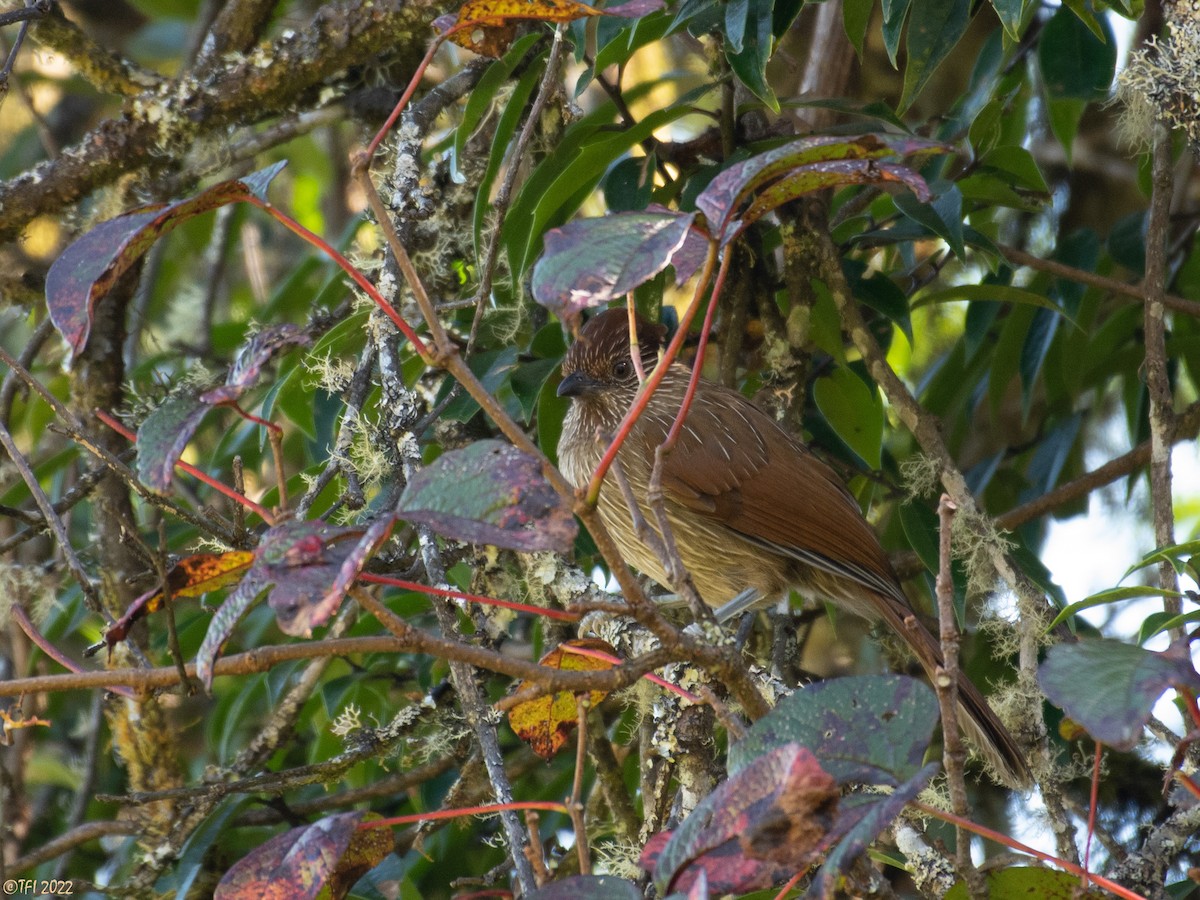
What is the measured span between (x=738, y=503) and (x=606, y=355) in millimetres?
625

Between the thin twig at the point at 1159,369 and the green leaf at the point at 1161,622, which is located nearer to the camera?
the green leaf at the point at 1161,622

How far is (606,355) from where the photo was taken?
3760 mm

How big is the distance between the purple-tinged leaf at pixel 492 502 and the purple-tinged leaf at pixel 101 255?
0.42 metres

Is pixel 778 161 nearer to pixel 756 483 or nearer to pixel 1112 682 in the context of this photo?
pixel 1112 682

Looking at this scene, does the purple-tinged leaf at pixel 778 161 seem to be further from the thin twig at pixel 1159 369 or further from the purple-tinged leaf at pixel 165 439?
the thin twig at pixel 1159 369

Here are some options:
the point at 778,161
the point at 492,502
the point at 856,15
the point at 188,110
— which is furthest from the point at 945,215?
the point at 188,110

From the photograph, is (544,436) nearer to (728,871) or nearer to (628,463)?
(628,463)

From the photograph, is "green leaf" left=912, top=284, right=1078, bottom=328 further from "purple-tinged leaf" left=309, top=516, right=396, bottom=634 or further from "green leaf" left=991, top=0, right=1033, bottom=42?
"purple-tinged leaf" left=309, top=516, right=396, bottom=634

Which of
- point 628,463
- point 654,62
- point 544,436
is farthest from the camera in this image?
point 654,62

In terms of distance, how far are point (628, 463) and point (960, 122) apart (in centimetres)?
134

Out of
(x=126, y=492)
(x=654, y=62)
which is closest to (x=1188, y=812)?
(x=126, y=492)

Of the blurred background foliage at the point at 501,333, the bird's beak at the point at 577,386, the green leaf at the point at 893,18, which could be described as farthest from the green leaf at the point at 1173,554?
the bird's beak at the point at 577,386

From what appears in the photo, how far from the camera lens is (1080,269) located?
350cm

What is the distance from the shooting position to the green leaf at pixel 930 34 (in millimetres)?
2631
